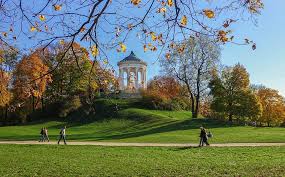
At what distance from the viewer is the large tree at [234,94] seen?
56.6 meters

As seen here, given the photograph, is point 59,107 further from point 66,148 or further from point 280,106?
point 66,148

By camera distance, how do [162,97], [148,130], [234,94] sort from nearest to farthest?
[148,130] → [234,94] → [162,97]

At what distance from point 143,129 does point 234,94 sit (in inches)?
513

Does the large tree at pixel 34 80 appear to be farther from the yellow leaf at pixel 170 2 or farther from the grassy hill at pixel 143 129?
the grassy hill at pixel 143 129

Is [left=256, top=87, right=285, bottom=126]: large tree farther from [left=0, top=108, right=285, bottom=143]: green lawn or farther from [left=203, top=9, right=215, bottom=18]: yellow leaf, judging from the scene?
[left=203, top=9, right=215, bottom=18]: yellow leaf

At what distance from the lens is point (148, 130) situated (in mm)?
50219

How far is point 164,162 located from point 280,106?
58.2m

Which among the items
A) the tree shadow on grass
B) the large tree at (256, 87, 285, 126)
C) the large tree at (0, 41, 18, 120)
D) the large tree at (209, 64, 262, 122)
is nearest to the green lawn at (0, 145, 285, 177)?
the large tree at (0, 41, 18, 120)

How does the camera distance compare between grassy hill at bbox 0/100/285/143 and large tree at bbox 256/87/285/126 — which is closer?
grassy hill at bbox 0/100/285/143

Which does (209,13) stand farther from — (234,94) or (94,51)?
(234,94)

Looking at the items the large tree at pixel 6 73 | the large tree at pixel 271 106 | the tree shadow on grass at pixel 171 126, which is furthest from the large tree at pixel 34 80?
the large tree at pixel 271 106

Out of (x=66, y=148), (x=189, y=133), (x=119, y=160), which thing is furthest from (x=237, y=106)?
(x=119, y=160)

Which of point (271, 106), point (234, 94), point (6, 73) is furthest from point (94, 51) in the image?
point (271, 106)

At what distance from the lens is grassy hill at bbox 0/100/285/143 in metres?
40.0
